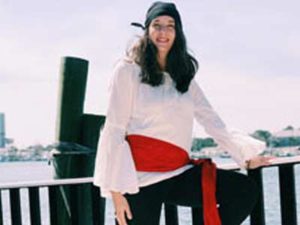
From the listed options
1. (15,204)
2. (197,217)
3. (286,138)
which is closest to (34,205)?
(15,204)

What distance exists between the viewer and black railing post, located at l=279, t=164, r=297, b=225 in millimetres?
3720

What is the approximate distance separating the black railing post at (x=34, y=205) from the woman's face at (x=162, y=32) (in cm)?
128

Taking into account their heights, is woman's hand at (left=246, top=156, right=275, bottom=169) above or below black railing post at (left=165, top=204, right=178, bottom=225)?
above

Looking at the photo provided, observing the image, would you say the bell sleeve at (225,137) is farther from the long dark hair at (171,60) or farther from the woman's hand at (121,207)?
the woman's hand at (121,207)

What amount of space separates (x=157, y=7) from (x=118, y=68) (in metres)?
0.33

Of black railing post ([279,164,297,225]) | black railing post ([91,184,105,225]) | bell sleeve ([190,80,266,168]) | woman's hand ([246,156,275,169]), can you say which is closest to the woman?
bell sleeve ([190,80,266,168])

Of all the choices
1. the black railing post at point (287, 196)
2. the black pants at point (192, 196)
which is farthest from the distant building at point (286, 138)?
the black pants at point (192, 196)

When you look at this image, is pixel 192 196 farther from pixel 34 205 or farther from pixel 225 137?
pixel 34 205

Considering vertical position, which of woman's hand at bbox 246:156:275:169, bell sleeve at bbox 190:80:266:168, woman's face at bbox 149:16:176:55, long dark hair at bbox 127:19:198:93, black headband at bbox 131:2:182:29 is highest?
black headband at bbox 131:2:182:29

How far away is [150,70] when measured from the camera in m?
2.97

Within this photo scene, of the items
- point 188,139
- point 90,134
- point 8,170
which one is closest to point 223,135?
point 188,139

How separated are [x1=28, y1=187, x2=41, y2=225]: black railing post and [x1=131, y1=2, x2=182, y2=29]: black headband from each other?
Result: 129 cm

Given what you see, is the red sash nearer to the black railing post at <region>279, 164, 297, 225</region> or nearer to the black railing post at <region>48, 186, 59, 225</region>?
the black railing post at <region>279, 164, 297, 225</region>

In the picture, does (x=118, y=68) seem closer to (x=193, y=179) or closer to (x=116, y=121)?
(x=116, y=121)
